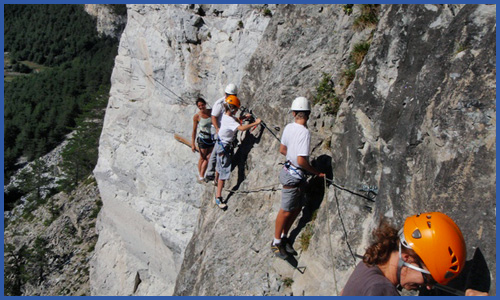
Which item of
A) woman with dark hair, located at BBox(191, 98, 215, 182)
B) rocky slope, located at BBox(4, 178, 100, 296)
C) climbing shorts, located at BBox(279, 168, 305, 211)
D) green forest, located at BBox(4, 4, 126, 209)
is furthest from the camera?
green forest, located at BBox(4, 4, 126, 209)

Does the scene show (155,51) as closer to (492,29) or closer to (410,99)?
(410,99)

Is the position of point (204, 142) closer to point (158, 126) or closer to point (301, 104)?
point (301, 104)

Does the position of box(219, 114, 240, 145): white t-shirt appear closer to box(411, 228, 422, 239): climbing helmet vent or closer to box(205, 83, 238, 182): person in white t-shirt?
box(205, 83, 238, 182): person in white t-shirt

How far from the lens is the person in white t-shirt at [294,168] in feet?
20.1


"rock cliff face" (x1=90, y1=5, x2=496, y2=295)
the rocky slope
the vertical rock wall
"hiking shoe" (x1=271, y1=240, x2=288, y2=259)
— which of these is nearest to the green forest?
the rocky slope

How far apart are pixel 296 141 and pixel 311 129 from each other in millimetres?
1432

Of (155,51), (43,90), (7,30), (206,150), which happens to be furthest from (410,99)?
(7,30)

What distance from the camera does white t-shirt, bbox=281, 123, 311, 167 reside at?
20.0ft

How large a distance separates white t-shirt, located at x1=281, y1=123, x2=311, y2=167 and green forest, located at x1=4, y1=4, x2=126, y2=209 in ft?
115

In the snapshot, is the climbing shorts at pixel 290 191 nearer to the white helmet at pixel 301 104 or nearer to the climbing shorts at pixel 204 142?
the white helmet at pixel 301 104

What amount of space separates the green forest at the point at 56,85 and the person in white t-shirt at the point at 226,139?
32035 mm

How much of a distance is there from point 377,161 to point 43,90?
8420 cm

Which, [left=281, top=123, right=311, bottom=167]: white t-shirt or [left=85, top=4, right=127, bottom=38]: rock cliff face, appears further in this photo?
[left=85, top=4, right=127, bottom=38]: rock cliff face

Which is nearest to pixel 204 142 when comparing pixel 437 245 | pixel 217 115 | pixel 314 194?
pixel 217 115
